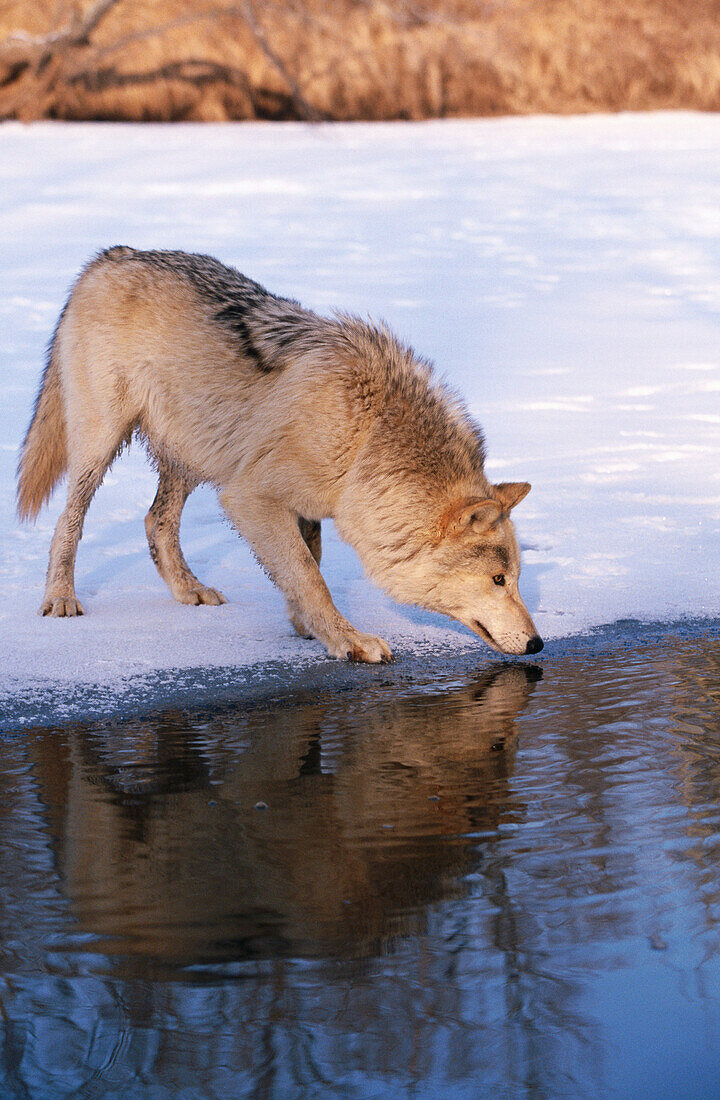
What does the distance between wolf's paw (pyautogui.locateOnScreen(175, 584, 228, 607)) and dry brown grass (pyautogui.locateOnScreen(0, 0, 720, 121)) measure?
1227 cm

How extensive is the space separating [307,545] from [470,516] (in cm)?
101

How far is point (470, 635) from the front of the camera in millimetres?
5531

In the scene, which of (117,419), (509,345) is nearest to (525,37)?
(509,345)

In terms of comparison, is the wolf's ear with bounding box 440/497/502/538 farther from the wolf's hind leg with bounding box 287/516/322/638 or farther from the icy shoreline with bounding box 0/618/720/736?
the wolf's hind leg with bounding box 287/516/322/638

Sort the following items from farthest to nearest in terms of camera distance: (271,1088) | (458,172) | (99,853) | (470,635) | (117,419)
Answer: (458,172) → (117,419) → (470,635) → (99,853) → (271,1088)

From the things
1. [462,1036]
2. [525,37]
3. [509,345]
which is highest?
[525,37]

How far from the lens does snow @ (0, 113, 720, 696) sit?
227 inches

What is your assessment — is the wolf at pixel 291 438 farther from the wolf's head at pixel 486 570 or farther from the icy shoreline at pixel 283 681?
the icy shoreline at pixel 283 681

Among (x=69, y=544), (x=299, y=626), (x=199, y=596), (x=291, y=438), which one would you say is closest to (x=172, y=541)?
(x=199, y=596)

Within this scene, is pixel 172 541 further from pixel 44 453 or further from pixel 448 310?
pixel 448 310

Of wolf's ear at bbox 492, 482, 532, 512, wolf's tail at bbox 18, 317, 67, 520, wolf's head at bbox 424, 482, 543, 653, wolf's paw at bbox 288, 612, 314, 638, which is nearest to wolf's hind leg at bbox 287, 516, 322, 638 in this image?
wolf's paw at bbox 288, 612, 314, 638

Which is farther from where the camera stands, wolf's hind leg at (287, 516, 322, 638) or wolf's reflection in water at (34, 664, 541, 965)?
wolf's hind leg at (287, 516, 322, 638)

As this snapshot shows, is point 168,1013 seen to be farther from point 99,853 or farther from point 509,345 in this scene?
point 509,345

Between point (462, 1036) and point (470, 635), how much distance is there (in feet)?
10.7
